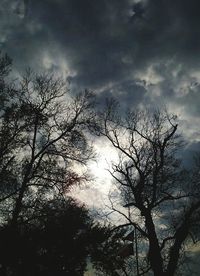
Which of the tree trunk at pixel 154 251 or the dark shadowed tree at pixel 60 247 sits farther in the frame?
the dark shadowed tree at pixel 60 247

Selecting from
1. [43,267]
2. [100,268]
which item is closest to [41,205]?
[43,267]

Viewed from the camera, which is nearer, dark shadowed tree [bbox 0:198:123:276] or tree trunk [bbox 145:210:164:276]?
tree trunk [bbox 145:210:164:276]

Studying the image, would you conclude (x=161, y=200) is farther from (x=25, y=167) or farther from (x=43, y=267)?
(x=43, y=267)

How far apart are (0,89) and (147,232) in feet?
40.0

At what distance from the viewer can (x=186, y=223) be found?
590 inches

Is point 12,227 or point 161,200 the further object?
point 161,200

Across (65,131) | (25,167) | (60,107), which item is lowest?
(25,167)

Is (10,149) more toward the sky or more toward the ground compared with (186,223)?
more toward the sky

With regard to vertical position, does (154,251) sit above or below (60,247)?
below

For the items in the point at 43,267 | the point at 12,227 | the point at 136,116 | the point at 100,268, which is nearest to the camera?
the point at 12,227

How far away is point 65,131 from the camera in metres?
19.2

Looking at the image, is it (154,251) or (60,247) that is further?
(60,247)

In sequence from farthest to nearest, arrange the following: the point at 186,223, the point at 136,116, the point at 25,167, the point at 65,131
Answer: the point at 136,116 < the point at 65,131 < the point at 25,167 < the point at 186,223

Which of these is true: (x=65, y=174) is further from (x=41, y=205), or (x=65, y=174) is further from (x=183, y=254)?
(x=183, y=254)
